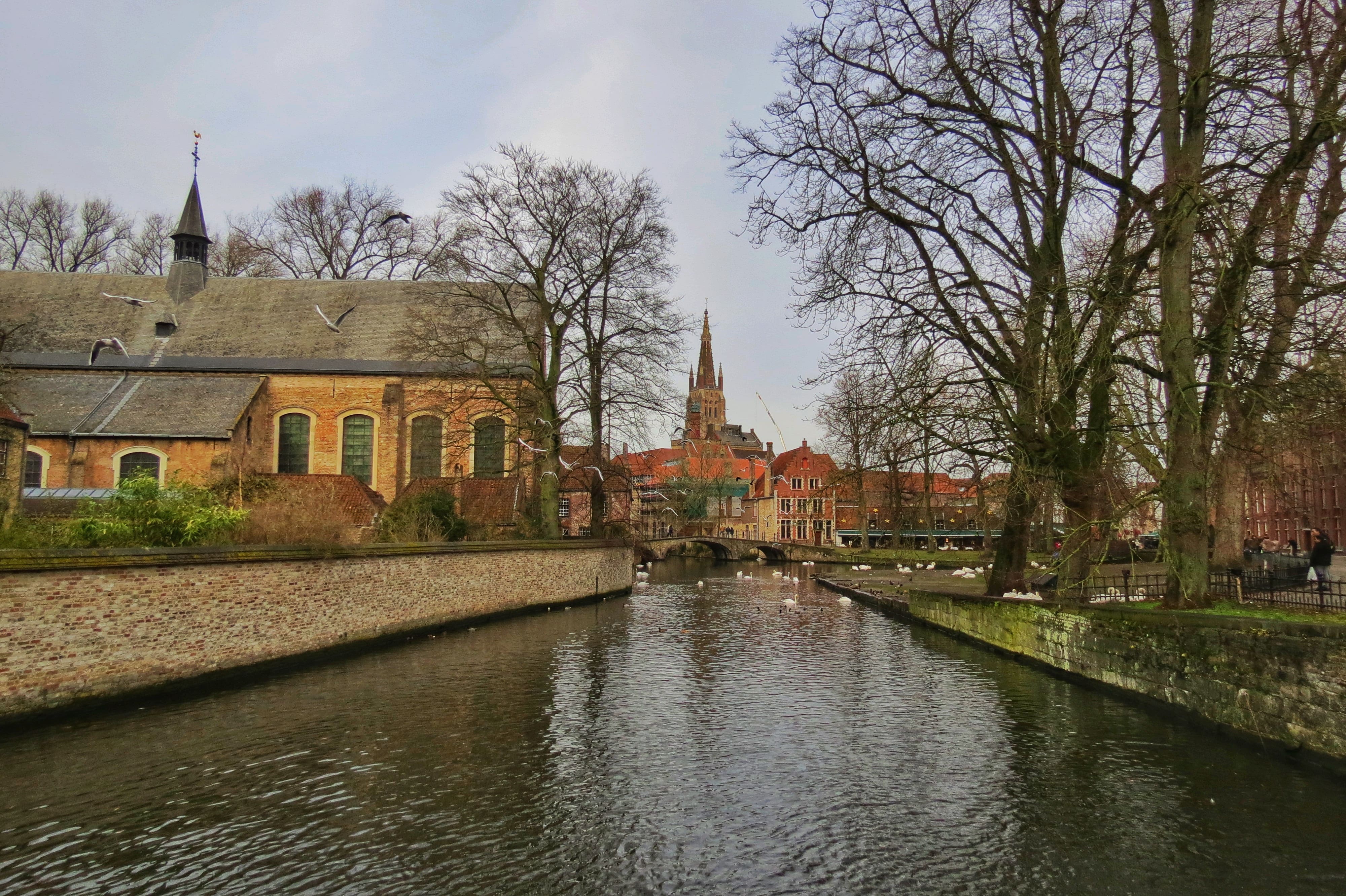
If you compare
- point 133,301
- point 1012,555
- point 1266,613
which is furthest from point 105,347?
point 1266,613

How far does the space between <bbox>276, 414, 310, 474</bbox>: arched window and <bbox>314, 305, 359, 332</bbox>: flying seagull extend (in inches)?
166

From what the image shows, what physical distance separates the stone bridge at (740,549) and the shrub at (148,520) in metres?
40.0

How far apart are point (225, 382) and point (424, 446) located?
8.07 meters

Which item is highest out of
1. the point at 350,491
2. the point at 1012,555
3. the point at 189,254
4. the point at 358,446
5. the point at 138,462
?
the point at 189,254

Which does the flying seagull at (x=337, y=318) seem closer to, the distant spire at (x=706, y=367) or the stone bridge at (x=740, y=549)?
the stone bridge at (x=740, y=549)

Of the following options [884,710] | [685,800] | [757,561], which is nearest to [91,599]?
[685,800]

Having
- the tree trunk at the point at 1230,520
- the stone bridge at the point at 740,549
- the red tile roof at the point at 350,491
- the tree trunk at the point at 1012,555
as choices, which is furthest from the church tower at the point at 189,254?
the tree trunk at the point at 1230,520

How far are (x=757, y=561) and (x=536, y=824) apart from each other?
55378 millimetres

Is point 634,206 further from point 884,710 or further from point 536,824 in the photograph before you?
point 536,824

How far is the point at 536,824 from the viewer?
7.93 metres

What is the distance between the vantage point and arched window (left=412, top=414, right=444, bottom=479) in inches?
1423

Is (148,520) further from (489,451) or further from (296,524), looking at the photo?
(489,451)

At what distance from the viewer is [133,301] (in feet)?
117

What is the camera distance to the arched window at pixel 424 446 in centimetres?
3616
